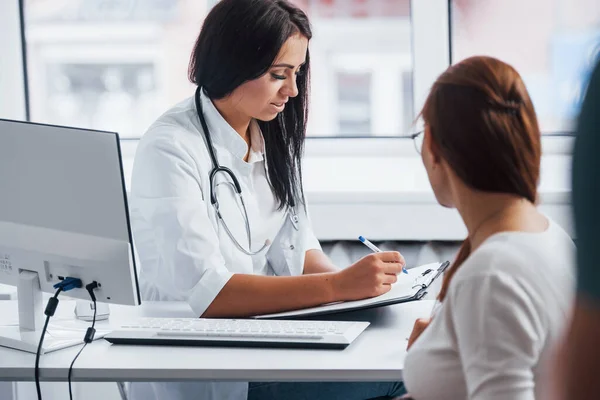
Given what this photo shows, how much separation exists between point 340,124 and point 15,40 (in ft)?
3.92

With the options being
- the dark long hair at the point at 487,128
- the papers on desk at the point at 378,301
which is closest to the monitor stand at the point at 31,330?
the papers on desk at the point at 378,301

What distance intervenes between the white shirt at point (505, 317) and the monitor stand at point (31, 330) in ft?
2.41

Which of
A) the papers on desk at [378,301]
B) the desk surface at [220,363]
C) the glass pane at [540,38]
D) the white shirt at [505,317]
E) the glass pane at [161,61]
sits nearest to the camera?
the white shirt at [505,317]

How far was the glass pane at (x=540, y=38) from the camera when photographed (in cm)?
273

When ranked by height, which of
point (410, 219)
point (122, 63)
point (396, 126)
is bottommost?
point (410, 219)

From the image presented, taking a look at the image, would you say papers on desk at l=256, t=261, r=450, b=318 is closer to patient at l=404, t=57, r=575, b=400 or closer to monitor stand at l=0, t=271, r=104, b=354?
monitor stand at l=0, t=271, r=104, b=354

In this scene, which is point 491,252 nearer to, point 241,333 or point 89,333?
point 241,333

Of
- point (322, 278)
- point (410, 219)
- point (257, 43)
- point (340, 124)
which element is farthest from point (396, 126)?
point (322, 278)

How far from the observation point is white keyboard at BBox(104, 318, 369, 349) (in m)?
1.40

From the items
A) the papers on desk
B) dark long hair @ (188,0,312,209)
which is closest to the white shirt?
the papers on desk

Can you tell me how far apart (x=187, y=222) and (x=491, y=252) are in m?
0.77

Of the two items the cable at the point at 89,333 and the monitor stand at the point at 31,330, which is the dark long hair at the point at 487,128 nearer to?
the cable at the point at 89,333

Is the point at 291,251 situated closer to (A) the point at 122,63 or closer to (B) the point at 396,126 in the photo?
(B) the point at 396,126

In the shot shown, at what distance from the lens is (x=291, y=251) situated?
2012mm
